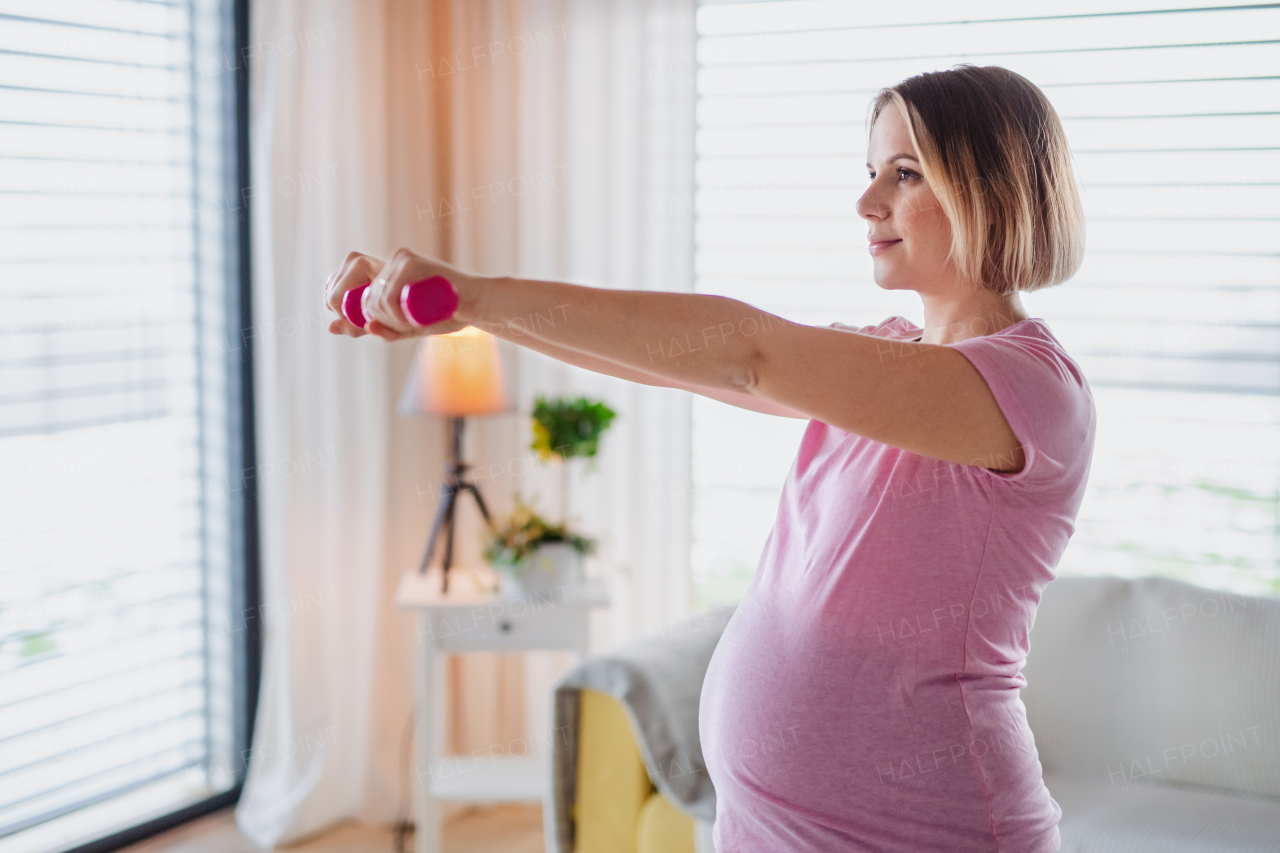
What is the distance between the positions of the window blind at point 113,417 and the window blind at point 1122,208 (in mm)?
1258

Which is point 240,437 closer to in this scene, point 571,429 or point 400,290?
point 571,429

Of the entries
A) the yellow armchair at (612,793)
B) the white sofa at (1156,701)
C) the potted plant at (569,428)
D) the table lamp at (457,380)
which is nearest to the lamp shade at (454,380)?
the table lamp at (457,380)

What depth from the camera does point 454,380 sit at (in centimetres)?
240

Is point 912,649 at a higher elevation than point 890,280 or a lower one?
lower

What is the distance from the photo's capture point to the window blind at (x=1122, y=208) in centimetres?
242

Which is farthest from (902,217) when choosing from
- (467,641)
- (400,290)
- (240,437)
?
(240,437)

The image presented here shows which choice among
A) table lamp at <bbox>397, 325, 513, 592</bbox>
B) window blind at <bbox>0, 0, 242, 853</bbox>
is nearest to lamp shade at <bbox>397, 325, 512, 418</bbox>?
table lamp at <bbox>397, 325, 513, 592</bbox>

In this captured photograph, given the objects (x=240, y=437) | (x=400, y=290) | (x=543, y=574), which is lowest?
(x=543, y=574)

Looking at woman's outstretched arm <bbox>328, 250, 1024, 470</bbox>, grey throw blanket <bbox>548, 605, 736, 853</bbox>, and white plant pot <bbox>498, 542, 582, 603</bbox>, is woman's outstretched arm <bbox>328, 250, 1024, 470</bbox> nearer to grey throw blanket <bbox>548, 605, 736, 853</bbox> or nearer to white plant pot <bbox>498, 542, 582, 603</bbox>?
grey throw blanket <bbox>548, 605, 736, 853</bbox>

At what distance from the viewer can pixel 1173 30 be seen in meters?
2.42

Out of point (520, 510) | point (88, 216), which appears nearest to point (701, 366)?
point (520, 510)

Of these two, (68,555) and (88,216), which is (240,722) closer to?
(68,555)

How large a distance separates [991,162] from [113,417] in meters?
2.07

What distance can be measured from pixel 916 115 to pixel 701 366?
38 cm
